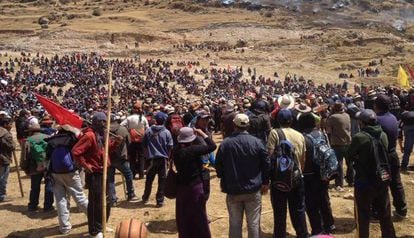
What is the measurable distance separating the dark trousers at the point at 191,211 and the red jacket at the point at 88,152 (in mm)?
1485

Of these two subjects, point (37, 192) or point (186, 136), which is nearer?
point (186, 136)

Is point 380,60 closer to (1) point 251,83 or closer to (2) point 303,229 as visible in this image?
(1) point 251,83

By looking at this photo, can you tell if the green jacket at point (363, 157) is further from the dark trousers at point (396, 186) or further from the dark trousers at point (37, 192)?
the dark trousers at point (37, 192)

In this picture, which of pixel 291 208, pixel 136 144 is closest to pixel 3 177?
pixel 136 144

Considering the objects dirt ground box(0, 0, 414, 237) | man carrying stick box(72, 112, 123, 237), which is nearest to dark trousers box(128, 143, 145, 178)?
man carrying stick box(72, 112, 123, 237)

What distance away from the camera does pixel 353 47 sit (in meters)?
63.8

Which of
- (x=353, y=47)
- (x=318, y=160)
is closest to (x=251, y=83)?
(x=353, y=47)

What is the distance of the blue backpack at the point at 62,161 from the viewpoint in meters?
7.26

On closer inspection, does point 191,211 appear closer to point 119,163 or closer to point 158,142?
point 158,142

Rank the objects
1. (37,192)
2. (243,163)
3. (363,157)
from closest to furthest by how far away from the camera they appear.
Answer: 1. (243,163)
2. (363,157)
3. (37,192)

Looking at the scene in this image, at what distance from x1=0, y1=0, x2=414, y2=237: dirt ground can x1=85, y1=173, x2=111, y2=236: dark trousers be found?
42045mm

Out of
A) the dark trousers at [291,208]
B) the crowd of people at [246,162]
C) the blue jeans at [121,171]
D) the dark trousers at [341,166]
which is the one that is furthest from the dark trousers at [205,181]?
the dark trousers at [341,166]

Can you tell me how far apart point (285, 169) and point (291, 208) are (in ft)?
2.07

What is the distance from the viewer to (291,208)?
20.8ft
